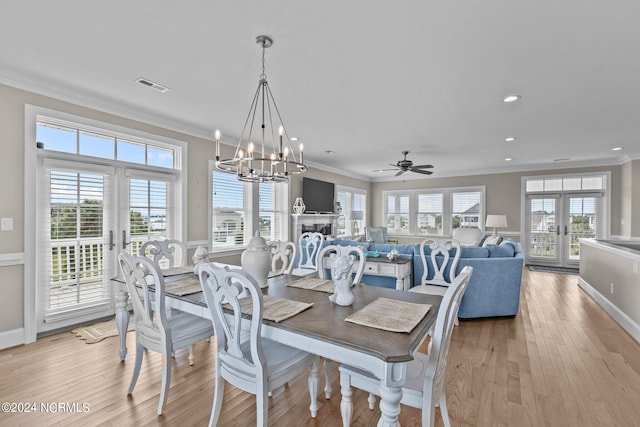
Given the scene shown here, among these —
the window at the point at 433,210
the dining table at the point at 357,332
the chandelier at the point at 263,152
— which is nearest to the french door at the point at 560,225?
the window at the point at 433,210

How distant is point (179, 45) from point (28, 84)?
1828 millimetres

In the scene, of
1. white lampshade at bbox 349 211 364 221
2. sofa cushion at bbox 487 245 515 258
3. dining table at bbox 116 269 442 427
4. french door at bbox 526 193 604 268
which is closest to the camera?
dining table at bbox 116 269 442 427

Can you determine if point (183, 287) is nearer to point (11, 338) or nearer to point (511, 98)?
point (11, 338)

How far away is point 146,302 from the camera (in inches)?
78.9

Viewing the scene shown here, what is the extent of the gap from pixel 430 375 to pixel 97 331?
3467mm

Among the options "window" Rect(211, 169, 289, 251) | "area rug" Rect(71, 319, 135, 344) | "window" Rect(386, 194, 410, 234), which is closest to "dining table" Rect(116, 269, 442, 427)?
"area rug" Rect(71, 319, 135, 344)

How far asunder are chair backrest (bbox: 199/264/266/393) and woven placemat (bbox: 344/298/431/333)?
492mm

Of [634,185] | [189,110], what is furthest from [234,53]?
[634,185]

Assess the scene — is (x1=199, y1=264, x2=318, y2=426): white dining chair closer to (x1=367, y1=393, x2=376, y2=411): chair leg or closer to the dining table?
the dining table

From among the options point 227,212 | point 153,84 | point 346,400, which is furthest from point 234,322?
point 227,212

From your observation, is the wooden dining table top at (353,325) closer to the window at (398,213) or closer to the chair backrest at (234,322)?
the chair backrest at (234,322)

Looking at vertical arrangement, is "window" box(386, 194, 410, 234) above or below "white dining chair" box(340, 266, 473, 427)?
above

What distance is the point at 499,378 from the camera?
2393mm

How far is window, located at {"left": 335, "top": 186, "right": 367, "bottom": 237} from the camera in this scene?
8.41m
